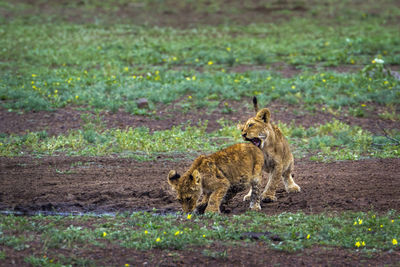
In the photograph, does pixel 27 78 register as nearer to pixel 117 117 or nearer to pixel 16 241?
pixel 117 117

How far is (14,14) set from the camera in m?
26.4

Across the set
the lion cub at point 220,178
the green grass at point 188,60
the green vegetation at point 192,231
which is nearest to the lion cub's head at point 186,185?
the lion cub at point 220,178

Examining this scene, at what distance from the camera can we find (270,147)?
888 centimetres

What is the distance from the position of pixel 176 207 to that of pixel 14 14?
2040cm

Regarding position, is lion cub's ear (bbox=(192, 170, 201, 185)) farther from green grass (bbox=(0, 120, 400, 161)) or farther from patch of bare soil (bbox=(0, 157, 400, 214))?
green grass (bbox=(0, 120, 400, 161))

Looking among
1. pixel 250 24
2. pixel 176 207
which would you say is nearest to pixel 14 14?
pixel 250 24

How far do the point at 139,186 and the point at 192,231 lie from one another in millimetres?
2538

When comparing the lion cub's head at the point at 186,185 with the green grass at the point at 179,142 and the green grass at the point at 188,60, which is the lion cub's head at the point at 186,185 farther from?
the green grass at the point at 188,60

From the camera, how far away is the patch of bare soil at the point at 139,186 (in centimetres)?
856

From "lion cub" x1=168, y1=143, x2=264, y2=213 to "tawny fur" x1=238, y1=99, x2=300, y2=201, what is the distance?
0.20 meters

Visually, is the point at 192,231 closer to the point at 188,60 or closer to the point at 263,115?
the point at 263,115

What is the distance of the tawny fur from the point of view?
28.3 ft

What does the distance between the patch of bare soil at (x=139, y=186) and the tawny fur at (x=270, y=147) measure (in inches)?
9.3

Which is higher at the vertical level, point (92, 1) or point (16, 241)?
point (92, 1)
